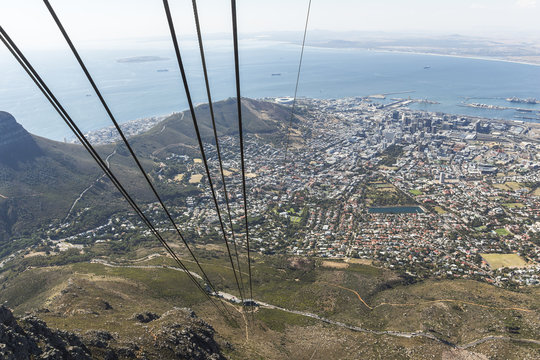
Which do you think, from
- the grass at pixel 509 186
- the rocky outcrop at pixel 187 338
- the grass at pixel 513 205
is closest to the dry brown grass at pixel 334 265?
the rocky outcrop at pixel 187 338

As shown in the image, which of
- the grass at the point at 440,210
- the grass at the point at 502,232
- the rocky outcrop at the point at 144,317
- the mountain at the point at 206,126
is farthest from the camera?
Answer: the mountain at the point at 206,126

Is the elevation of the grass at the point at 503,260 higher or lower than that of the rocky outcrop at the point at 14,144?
lower

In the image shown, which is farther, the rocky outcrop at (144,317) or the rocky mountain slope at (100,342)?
the rocky outcrop at (144,317)

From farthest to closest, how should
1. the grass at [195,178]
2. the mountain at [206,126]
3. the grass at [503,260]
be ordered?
the mountain at [206,126] < the grass at [195,178] < the grass at [503,260]

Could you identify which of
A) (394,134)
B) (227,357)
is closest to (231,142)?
(394,134)

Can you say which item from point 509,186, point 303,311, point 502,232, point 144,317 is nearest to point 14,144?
point 144,317

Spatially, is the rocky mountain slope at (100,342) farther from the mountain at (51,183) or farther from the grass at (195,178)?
the grass at (195,178)
